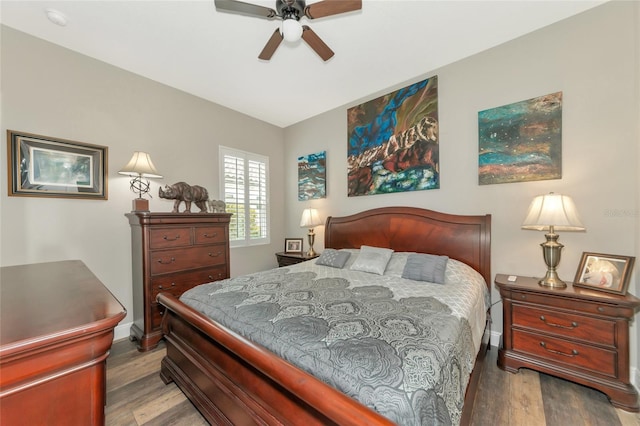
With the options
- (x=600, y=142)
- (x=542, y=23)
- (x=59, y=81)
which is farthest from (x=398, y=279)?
(x=59, y=81)

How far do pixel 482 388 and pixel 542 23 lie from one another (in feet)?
10.5

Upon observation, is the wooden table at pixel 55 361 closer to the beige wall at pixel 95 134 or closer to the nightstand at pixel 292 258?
the beige wall at pixel 95 134

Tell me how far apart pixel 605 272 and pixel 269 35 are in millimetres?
3434

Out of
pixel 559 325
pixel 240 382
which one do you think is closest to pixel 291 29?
pixel 240 382

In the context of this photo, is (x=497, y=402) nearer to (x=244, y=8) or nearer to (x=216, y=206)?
(x=244, y=8)

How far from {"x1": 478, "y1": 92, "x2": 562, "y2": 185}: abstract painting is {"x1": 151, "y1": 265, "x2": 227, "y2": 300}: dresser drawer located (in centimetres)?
319

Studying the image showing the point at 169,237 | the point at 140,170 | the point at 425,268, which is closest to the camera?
the point at 425,268

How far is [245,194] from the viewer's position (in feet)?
13.1

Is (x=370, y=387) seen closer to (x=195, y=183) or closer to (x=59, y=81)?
(x=195, y=183)

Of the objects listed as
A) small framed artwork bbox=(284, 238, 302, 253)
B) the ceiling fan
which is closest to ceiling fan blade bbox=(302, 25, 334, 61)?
the ceiling fan

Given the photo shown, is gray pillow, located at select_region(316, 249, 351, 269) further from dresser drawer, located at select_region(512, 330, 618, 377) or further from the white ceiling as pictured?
the white ceiling

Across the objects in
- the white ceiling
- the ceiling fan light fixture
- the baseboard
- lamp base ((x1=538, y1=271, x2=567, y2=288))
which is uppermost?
the white ceiling

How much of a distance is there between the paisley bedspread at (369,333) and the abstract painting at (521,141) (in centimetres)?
115

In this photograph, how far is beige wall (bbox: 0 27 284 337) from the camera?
7.24 feet
